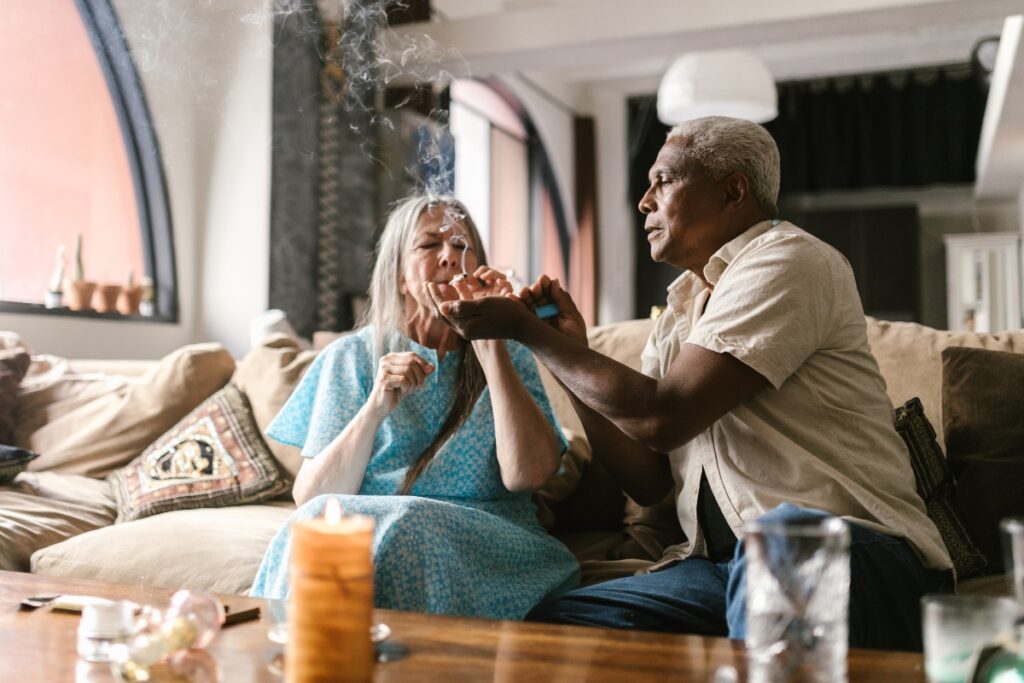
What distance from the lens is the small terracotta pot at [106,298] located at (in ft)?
13.9

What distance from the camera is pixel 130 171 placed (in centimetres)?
468

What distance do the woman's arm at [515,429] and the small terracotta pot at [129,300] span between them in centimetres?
311

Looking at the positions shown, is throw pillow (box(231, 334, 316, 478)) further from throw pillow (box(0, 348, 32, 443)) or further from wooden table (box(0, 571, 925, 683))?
wooden table (box(0, 571, 925, 683))

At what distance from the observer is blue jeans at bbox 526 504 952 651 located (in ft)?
4.38

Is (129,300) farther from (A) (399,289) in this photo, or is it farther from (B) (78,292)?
(A) (399,289)

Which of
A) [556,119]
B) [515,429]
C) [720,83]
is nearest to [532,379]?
[515,429]

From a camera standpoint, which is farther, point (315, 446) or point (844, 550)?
point (315, 446)

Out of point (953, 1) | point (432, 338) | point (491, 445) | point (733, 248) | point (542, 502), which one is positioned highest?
point (953, 1)

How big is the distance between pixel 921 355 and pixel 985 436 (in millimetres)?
263

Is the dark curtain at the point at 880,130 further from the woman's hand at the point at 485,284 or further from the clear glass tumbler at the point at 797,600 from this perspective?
the clear glass tumbler at the point at 797,600

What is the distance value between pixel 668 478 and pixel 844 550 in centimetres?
105

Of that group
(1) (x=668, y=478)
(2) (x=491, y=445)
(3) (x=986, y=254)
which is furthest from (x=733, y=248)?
(3) (x=986, y=254)

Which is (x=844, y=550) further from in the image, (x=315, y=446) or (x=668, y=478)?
(x=315, y=446)

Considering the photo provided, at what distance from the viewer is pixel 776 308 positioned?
1473mm
